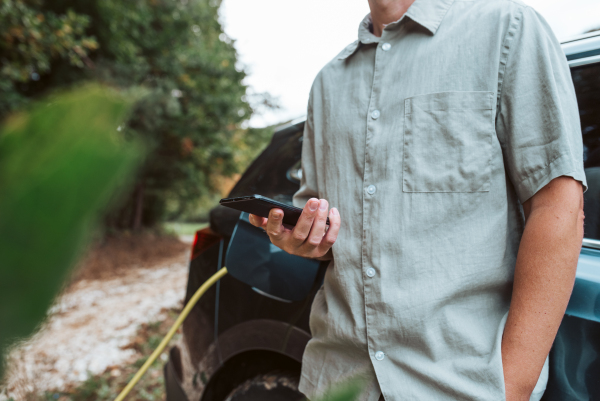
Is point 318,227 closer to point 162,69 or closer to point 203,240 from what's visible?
point 203,240

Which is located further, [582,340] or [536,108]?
[582,340]

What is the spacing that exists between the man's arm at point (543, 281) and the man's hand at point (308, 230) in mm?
409

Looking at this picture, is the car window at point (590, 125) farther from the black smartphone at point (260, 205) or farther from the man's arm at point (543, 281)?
the black smartphone at point (260, 205)

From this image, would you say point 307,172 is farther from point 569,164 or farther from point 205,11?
point 205,11

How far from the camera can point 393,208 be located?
0.90 meters

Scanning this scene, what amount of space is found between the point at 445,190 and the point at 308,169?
476mm

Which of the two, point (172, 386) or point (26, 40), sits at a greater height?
point (26, 40)

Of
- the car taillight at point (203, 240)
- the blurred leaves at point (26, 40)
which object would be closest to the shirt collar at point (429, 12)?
the car taillight at point (203, 240)

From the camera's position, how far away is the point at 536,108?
77cm

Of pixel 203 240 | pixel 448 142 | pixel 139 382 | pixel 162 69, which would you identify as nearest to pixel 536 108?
pixel 448 142

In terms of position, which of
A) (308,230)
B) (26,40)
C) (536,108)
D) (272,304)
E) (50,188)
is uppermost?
(26,40)

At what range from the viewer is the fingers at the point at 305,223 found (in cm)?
79

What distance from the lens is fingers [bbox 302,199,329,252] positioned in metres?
0.81

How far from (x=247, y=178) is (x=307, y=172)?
68cm
